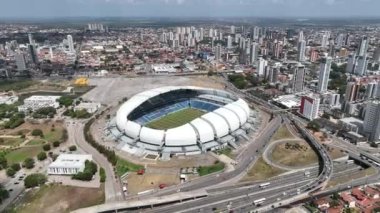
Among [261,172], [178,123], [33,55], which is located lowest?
[261,172]

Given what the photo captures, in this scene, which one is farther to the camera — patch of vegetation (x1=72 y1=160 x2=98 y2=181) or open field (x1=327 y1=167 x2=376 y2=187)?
open field (x1=327 y1=167 x2=376 y2=187)

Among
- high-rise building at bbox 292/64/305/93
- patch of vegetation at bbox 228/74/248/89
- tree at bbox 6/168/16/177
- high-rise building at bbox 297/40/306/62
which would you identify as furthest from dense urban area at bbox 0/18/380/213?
high-rise building at bbox 297/40/306/62

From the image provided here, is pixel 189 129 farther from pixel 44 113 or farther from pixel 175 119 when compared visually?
pixel 44 113

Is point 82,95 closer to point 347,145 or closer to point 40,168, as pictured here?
point 40,168

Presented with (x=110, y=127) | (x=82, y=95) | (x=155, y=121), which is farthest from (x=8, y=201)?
(x=82, y=95)

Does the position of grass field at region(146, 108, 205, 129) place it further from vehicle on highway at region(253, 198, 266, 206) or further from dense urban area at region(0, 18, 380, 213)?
vehicle on highway at region(253, 198, 266, 206)

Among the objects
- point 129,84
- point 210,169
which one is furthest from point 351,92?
point 129,84
